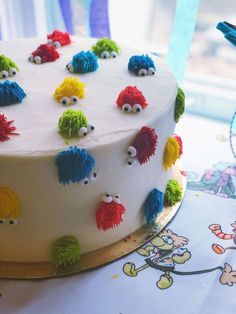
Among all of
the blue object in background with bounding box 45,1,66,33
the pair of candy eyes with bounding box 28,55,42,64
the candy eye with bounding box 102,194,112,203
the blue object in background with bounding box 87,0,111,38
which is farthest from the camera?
the blue object in background with bounding box 45,1,66,33

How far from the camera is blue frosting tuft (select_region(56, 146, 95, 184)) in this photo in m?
0.94

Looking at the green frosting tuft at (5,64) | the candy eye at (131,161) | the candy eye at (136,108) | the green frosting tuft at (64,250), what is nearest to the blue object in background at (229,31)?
the candy eye at (136,108)

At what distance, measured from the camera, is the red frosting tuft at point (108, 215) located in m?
1.05

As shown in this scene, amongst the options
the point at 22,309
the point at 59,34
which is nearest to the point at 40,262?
the point at 22,309

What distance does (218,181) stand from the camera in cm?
146

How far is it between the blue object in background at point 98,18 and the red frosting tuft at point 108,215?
872mm

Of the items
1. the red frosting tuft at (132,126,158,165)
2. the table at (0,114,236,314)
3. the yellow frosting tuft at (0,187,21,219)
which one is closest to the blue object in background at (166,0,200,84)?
the table at (0,114,236,314)

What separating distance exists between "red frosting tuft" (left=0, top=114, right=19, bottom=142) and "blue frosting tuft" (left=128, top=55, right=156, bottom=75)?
0.41m

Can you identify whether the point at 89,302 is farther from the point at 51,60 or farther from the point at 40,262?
the point at 51,60

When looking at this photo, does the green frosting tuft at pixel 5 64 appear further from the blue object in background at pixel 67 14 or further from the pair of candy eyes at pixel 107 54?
the blue object in background at pixel 67 14

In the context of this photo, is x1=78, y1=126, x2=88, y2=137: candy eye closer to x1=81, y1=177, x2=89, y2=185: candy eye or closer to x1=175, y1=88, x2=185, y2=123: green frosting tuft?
x1=81, y1=177, x2=89, y2=185: candy eye

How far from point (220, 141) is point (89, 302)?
2.91ft

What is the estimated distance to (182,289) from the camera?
1.08m

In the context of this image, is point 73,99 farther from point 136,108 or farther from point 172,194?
point 172,194
